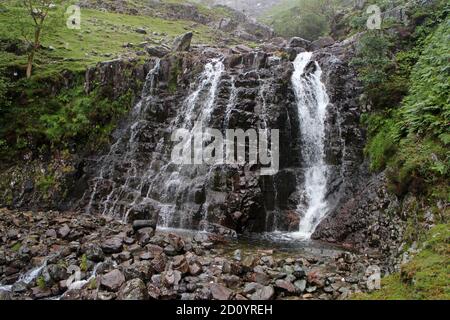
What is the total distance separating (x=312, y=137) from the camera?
19.7 meters

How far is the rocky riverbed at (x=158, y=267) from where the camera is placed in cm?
915

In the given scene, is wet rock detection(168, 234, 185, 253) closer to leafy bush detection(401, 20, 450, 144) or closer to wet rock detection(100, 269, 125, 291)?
wet rock detection(100, 269, 125, 291)

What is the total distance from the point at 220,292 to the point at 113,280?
2.81m

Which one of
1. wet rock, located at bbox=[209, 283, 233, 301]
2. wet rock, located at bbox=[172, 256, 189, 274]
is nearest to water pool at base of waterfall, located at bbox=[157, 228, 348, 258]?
wet rock, located at bbox=[172, 256, 189, 274]

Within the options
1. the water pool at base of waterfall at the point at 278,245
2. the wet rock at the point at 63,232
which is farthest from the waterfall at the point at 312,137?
the wet rock at the point at 63,232

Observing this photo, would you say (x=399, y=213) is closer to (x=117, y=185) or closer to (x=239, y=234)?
(x=239, y=234)

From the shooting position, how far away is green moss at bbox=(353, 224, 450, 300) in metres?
6.70

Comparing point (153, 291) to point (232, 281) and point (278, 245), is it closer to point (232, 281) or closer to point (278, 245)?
point (232, 281)

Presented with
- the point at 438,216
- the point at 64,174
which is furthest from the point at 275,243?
the point at 64,174

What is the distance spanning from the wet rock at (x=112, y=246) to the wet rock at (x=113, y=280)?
226cm

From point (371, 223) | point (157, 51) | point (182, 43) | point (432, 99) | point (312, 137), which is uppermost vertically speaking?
point (182, 43)

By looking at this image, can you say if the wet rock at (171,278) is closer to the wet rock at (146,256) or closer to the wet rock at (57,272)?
the wet rock at (146,256)

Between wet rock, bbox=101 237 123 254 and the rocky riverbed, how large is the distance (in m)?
0.03

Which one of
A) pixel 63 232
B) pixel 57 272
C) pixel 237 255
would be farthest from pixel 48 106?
pixel 237 255
